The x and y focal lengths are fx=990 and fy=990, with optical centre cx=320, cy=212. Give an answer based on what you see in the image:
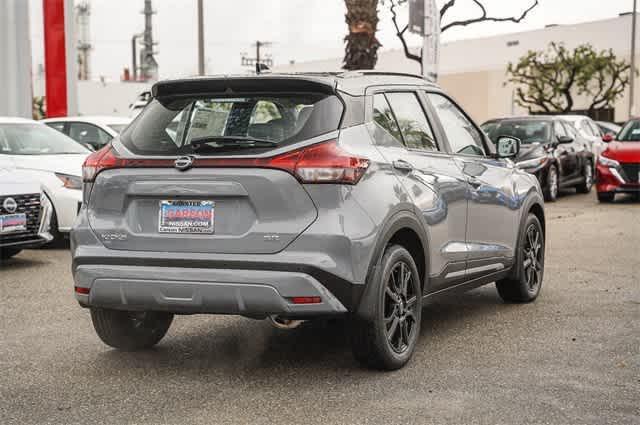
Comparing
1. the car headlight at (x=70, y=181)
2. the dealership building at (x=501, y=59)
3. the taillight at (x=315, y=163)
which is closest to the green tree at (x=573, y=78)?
the dealership building at (x=501, y=59)

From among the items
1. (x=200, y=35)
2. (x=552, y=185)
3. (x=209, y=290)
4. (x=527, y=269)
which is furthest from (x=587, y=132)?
(x=209, y=290)

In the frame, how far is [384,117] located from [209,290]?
1583 millimetres

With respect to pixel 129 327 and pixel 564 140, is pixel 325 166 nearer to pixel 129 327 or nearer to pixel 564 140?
pixel 129 327

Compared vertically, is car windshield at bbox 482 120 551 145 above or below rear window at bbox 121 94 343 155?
below

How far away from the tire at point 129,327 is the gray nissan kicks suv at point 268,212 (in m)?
0.01

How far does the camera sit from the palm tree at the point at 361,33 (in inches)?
760

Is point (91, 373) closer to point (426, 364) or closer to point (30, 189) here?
point (426, 364)

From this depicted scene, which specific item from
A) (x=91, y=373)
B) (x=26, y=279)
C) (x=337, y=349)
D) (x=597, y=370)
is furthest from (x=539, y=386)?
(x=26, y=279)

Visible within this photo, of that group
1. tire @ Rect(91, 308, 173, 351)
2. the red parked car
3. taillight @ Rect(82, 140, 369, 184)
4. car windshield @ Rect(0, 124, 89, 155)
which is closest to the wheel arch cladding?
taillight @ Rect(82, 140, 369, 184)

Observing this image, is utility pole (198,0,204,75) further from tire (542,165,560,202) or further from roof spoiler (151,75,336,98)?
roof spoiler (151,75,336,98)

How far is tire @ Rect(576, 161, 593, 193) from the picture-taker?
2084cm

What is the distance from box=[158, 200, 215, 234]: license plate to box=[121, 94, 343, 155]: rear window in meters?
0.29

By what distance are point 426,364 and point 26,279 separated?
5.11 m

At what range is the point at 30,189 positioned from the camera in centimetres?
1020
